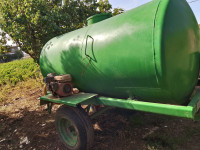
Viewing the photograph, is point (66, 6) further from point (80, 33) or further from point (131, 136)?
point (131, 136)

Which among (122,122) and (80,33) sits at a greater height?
(80,33)

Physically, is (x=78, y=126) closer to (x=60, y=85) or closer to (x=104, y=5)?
(x=60, y=85)

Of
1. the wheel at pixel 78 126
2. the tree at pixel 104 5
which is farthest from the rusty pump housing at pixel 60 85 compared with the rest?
the tree at pixel 104 5

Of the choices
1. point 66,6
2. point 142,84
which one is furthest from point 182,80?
point 66,6

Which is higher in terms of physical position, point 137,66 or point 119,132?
point 137,66

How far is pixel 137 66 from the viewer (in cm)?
224

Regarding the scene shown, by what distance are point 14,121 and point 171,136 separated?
4.46m

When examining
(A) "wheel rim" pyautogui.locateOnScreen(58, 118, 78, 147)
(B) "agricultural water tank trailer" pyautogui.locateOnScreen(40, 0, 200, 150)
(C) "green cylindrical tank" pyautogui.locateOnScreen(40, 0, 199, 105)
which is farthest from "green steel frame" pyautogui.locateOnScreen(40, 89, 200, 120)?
(A) "wheel rim" pyautogui.locateOnScreen(58, 118, 78, 147)

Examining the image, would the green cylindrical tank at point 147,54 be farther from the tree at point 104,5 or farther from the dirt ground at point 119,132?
the tree at point 104,5

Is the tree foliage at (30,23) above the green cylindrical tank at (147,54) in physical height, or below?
above

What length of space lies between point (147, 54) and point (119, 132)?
210 cm

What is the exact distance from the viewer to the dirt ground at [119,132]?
3.01 meters

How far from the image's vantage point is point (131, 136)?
10.9 feet

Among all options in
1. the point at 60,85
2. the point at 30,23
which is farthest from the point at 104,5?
the point at 60,85
